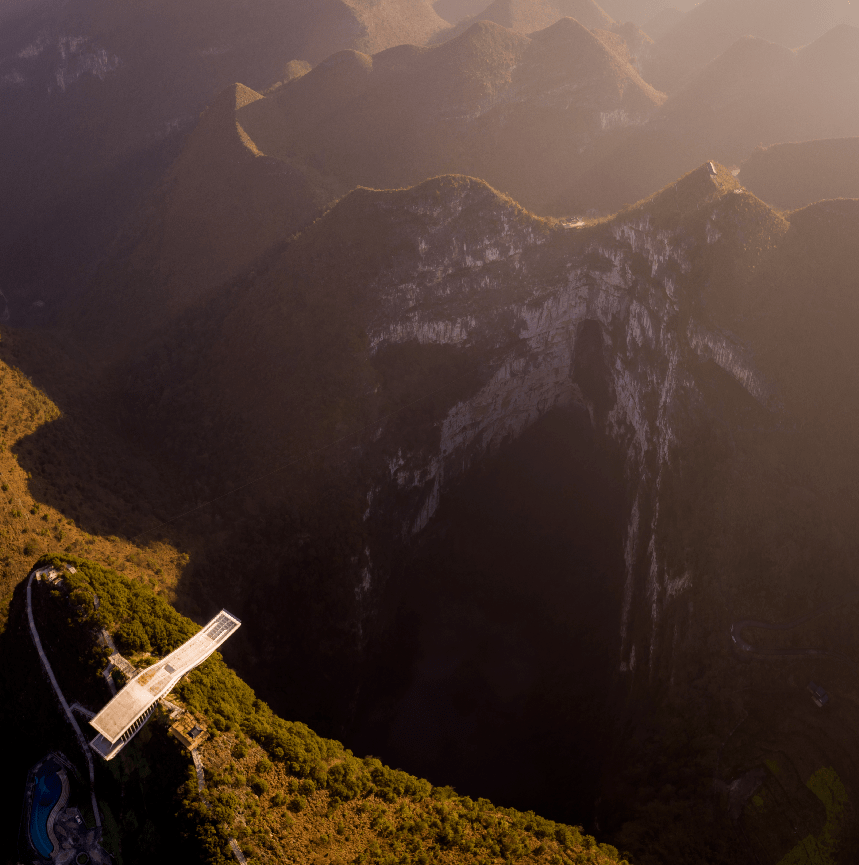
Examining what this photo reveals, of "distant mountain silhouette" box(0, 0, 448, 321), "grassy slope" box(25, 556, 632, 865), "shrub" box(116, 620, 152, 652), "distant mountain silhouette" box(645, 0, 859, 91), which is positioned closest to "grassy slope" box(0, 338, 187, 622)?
"grassy slope" box(25, 556, 632, 865)

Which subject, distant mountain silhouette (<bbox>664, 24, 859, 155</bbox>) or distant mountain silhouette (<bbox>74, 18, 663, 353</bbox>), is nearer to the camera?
distant mountain silhouette (<bbox>74, 18, 663, 353</bbox>)

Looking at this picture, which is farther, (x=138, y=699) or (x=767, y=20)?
(x=767, y=20)

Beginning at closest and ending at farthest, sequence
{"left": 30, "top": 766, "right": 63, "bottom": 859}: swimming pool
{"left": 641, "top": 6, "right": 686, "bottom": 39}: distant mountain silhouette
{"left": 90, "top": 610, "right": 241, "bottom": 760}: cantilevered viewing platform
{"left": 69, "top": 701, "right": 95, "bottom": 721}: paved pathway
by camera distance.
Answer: {"left": 90, "top": 610, "right": 241, "bottom": 760}: cantilevered viewing platform
{"left": 30, "top": 766, "right": 63, "bottom": 859}: swimming pool
{"left": 69, "top": 701, "right": 95, "bottom": 721}: paved pathway
{"left": 641, "top": 6, "right": 686, "bottom": 39}: distant mountain silhouette

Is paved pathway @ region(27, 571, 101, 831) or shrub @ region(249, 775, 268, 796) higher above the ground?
shrub @ region(249, 775, 268, 796)

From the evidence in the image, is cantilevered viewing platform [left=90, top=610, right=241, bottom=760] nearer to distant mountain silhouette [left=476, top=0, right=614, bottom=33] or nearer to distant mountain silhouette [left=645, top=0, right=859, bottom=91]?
distant mountain silhouette [left=476, top=0, right=614, bottom=33]

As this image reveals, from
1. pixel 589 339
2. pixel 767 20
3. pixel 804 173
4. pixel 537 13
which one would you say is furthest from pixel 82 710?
pixel 767 20

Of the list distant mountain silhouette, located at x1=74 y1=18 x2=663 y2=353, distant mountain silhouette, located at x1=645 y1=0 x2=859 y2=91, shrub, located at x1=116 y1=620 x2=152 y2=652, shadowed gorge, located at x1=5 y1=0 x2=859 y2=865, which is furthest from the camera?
distant mountain silhouette, located at x1=645 y1=0 x2=859 y2=91

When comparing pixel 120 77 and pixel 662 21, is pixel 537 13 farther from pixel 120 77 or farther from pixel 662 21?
pixel 120 77

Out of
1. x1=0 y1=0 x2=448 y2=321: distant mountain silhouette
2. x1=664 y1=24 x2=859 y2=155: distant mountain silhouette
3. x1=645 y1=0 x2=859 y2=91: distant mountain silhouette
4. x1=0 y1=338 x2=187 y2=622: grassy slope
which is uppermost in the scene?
x1=645 y1=0 x2=859 y2=91: distant mountain silhouette
